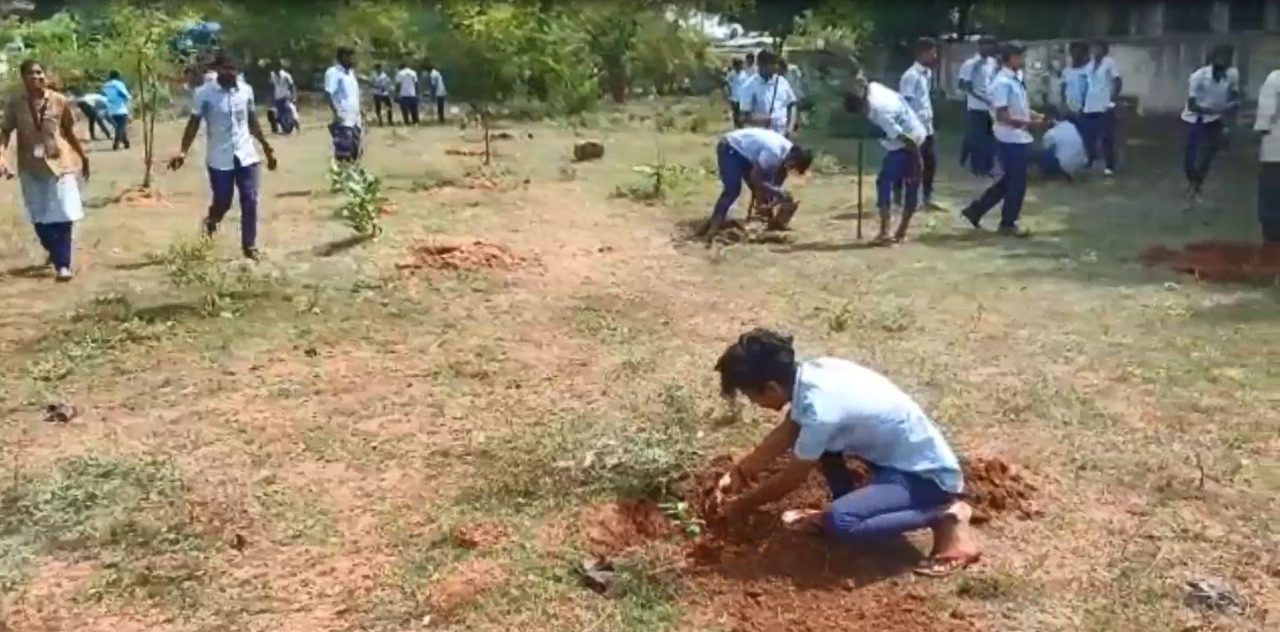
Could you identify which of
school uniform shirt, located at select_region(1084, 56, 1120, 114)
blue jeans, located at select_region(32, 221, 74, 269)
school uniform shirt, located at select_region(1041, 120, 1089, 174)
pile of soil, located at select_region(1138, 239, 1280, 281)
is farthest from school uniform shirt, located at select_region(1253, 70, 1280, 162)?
blue jeans, located at select_region(32, 221, 74, 269)

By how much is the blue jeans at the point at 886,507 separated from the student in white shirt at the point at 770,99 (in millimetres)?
8143

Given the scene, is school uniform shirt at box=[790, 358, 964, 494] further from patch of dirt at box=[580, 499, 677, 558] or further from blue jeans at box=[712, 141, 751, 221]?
blue jeans at box=[712, 141, 751, 221]

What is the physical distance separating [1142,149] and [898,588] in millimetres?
15040

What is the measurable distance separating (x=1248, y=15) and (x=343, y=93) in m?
14.2

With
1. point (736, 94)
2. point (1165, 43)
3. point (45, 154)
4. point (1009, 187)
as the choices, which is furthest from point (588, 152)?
point (45, 154)

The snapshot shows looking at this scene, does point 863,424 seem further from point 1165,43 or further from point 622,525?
point 1165,43

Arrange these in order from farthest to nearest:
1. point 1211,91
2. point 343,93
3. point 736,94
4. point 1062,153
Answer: point 1062,153
point 736,94
point 343,93
point 1211,91

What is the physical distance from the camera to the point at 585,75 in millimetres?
27719

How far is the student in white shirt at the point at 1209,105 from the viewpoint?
1235cm

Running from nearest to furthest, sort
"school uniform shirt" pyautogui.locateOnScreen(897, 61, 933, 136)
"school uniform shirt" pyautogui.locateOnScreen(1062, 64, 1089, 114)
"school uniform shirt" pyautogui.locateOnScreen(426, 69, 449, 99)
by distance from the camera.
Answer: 1. "school uniform shirt" pyautogui.locateOnScreen(897, 61, 933, 136)
2. "school uniform shirt" pyautogui.locateOnScreen(1062, 64, 1089, 114)
3. "school uniform shirt" pyautogui.locateOnScreen(426, 69, 449, 99)

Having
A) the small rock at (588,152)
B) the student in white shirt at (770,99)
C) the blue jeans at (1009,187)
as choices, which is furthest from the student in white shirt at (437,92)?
the blue jeans at (1009,187)

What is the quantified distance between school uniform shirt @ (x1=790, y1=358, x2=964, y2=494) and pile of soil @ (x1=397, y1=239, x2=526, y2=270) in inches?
203

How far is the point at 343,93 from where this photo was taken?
44.0ft

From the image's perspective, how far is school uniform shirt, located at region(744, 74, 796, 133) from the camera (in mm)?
12383
